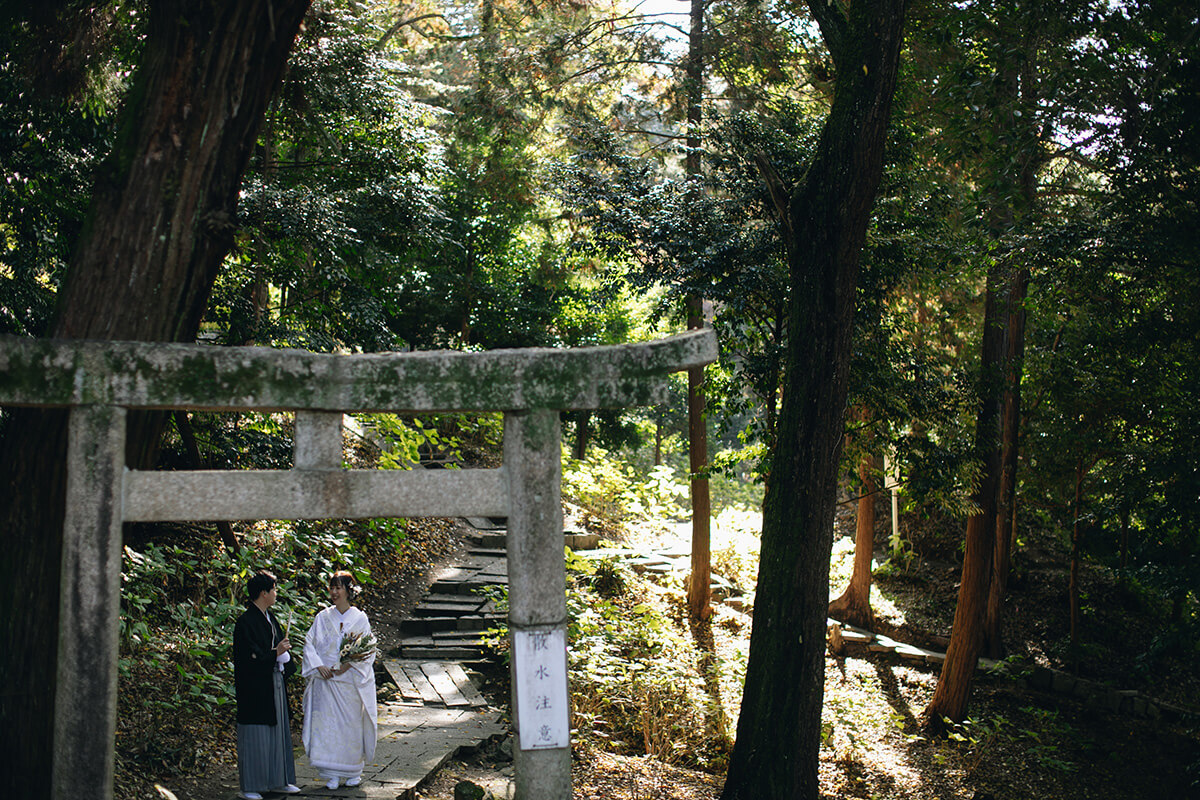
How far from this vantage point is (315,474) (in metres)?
4.02

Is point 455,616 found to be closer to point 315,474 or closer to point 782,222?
point 782,222

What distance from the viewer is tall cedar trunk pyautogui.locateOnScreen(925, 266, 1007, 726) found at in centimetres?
1063

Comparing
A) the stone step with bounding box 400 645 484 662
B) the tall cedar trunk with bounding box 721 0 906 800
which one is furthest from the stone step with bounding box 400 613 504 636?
the tall cedar trunk with bounding box 721 0 906 800

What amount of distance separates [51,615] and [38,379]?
1310mm

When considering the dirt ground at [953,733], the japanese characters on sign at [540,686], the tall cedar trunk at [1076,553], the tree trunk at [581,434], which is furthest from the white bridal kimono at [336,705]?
the tree trunk at [581,434]

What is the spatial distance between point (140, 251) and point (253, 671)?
2.82m

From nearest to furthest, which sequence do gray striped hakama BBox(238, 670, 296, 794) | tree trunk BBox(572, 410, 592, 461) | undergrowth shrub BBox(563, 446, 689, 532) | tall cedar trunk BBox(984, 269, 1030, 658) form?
gray striped hakama BBox(238, 670, 296, 794) < tall cedar trunk BBox(984, 269, 1030, 658) < undergrowth shrub BBox(563, 446, 689, 532) < tree trunk BBox(572, 410, 592, 461)

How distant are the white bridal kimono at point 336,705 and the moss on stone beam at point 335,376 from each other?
2546mm

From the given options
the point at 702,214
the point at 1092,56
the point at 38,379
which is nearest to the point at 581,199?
the point at 702,214

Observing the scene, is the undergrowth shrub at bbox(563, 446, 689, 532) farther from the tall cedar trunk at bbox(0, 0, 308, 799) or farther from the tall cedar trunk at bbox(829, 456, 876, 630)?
the tall cedar trunk at bbox(0, 0, 308, 799)

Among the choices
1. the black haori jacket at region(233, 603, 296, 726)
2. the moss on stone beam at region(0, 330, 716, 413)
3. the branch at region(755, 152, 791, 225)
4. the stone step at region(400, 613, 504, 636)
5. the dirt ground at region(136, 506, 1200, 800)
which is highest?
the branch at region(755, 152, 791, 225)

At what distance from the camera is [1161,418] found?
10289 mm

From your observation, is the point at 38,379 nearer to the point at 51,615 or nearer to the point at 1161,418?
the point at 51,615

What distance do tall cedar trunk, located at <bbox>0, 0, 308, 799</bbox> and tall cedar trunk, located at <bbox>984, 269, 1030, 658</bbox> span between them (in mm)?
8613
